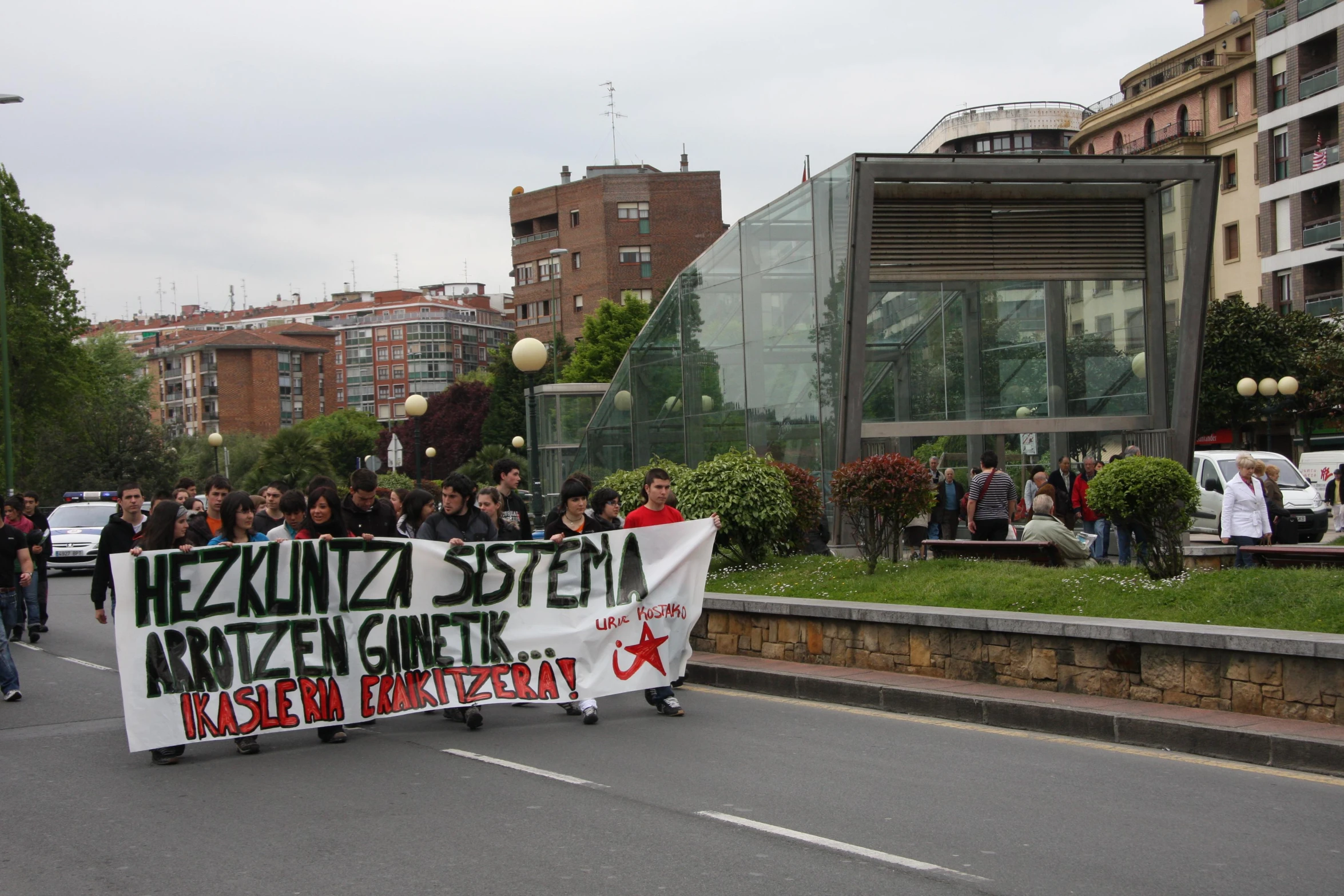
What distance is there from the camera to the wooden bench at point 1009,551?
44.1 feet

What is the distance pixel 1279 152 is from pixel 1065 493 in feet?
126

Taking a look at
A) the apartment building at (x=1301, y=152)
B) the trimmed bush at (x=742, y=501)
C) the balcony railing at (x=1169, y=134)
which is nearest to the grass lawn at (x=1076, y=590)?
the trimmed bush at (x=742, y=501)

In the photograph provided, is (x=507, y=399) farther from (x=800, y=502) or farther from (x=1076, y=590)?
(x=1076, y=590)

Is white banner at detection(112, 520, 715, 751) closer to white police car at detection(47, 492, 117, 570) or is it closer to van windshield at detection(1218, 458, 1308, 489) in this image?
van windshield at detection(1218, 458, 1308, 489)

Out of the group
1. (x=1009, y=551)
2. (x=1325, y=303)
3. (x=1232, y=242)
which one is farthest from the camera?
(x=1232, y=242)

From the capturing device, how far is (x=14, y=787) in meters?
7.68

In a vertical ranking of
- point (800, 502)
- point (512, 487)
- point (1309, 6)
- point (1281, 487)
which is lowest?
point (1281, 487)

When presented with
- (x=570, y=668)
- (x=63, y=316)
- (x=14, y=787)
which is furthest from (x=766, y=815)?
(x=63, y=316)

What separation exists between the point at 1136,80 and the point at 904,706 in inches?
2434

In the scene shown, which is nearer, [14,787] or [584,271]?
[14,787]

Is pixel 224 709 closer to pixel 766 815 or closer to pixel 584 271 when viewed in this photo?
pixel 766 815

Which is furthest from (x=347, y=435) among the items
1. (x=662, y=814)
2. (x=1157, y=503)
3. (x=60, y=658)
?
(x=662, y=814)

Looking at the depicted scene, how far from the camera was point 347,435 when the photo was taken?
11975 centimetres

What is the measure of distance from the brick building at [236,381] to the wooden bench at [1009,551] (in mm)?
134108
